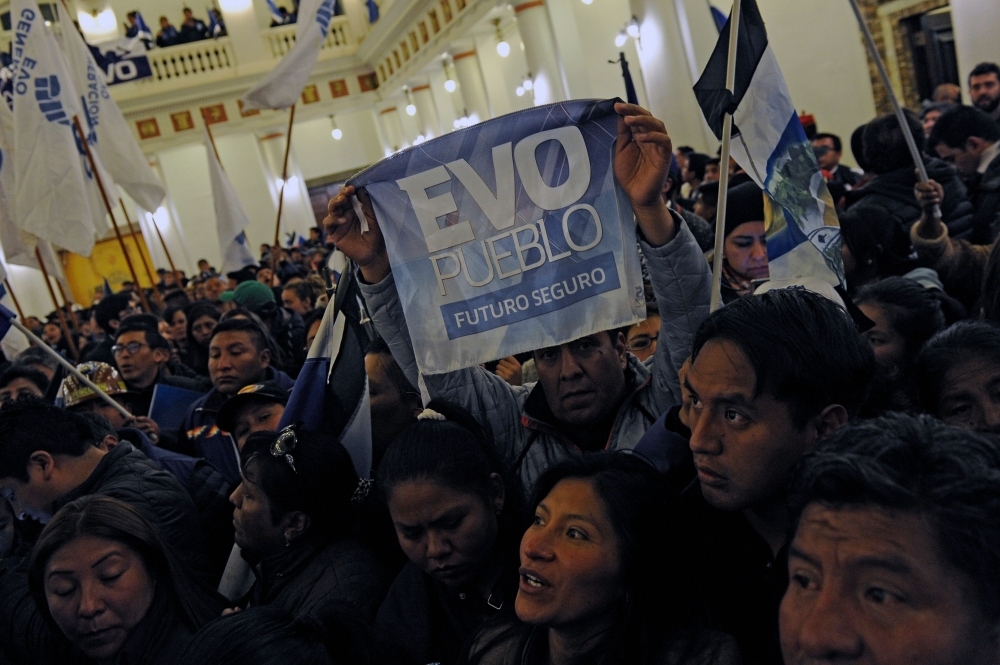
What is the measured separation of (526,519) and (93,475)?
1545 millimetres

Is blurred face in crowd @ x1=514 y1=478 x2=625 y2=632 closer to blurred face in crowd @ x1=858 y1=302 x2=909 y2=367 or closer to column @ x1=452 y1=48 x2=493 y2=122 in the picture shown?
blurred face in crowd @ x1=858 y1=302 x2=909 y2=367

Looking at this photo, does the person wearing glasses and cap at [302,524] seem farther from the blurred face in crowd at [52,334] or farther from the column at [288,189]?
the column at [288,189]

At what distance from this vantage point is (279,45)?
2391 cm

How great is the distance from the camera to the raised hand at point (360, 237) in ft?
7.77

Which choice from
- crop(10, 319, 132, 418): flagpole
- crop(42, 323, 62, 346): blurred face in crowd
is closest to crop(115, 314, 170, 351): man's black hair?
crop(10, 319, 132, 418): flagpole

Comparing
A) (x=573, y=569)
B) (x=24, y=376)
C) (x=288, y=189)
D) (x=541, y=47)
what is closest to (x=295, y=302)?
(x=24, y=376)

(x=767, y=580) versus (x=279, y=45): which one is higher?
(x=279, y=45)

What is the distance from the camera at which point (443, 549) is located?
1.92m

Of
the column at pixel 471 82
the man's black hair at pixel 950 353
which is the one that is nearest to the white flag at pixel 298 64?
the man's black hair at pixel 950 353

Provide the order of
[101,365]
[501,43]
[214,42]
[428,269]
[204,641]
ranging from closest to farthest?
1. [204,641]
2. [428,269]
3. [101,365]
4. [501,43]
5. [214,42]

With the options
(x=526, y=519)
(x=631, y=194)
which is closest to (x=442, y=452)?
(x=526, y=519)

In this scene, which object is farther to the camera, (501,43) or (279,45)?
(279,45)

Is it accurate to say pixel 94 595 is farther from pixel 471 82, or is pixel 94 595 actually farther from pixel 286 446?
pixel 471 82

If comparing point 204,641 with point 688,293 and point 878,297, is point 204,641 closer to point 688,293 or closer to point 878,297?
point 688,293
